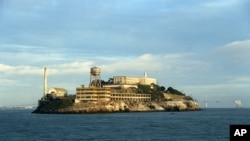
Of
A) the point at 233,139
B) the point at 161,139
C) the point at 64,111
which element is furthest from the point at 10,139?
the point at 64,111

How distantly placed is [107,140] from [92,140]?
2.07 m

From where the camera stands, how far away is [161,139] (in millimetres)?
54562

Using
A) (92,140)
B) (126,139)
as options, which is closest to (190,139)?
(126,139)

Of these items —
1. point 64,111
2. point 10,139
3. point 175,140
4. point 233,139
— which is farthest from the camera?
point 64,111

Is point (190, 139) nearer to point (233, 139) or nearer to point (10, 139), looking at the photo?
point (10, 139)

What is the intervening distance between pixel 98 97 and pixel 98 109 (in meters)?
5.98

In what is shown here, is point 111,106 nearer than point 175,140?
No

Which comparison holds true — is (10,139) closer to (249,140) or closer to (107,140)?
(107,140)

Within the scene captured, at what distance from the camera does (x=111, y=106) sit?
19725 centimetres

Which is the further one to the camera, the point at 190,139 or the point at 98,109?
the point at 98,109

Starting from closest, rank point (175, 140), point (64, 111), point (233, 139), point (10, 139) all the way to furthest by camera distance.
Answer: point (233, 139)
point (175, 140)
point (10, 139)
point (64, 111)

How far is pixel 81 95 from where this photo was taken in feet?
636

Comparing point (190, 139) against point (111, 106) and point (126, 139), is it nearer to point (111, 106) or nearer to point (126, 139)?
point (126, 139)

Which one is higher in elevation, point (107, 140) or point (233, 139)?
point (233, 139)
